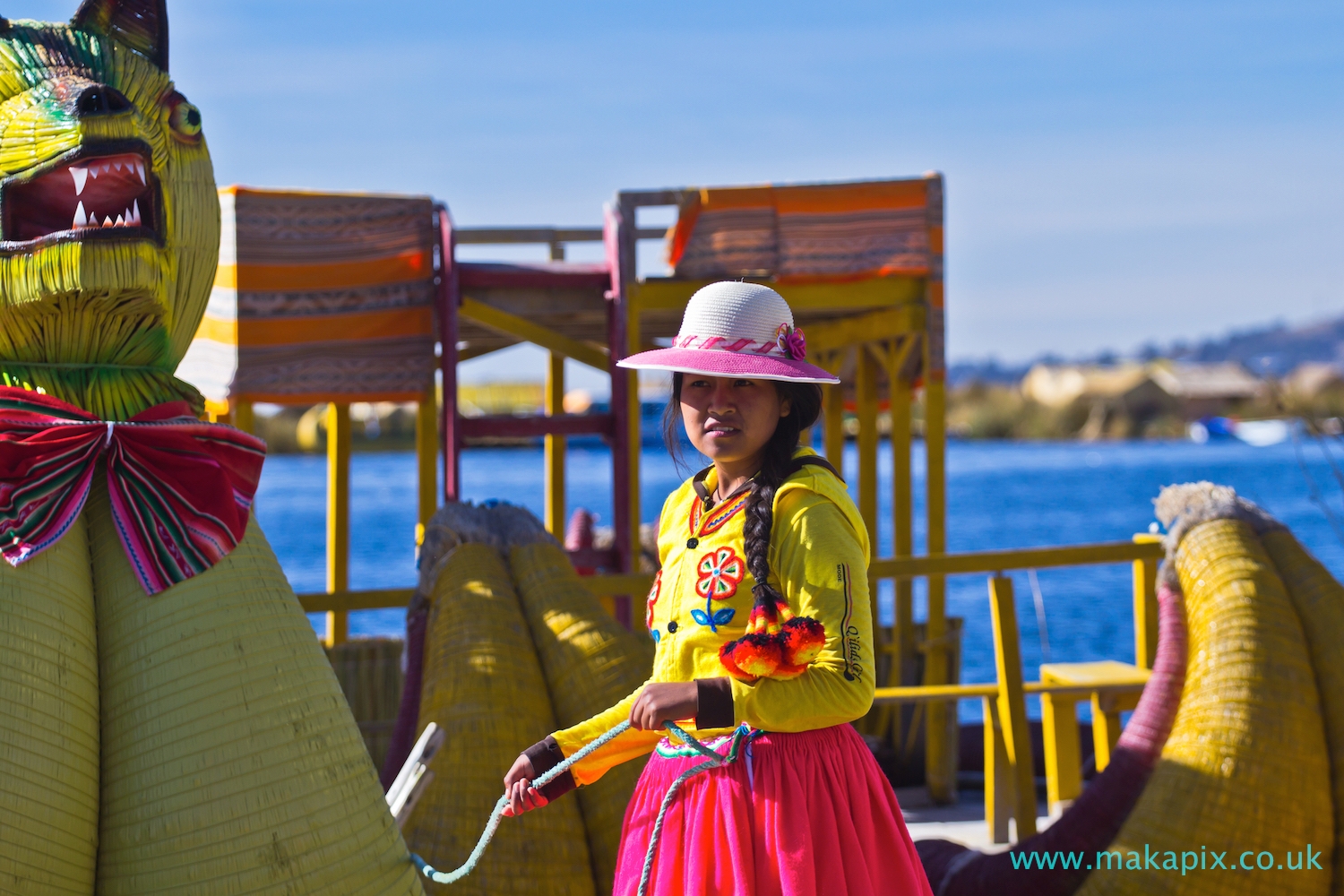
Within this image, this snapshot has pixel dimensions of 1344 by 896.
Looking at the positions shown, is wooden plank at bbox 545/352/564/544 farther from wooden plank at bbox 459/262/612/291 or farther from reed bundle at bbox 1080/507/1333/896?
reed bundle at bbox 1080/507/1333/896

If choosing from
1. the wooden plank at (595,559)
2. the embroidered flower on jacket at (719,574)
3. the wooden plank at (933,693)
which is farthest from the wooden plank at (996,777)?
the embroidered flower on jacket at (719,574)

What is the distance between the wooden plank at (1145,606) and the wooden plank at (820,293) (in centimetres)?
194

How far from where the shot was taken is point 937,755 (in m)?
6.16

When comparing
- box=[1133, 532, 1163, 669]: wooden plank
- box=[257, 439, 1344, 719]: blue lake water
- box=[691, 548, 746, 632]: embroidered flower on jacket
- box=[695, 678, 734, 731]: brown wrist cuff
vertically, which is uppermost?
box=[691, 548, 746, 632]: embroidered flower on jacket

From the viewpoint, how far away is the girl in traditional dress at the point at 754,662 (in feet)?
7.05

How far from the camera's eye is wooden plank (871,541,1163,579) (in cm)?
443

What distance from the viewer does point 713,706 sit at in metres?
2.14

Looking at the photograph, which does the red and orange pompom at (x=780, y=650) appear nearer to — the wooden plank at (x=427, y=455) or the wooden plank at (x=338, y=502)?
the wooden plank at (x=427, y=455)

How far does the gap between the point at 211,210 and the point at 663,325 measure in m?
5.15

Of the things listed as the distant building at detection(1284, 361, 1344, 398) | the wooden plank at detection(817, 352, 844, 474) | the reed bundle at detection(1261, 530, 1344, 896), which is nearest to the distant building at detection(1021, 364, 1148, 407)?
the distant building at detection(1284, 361, 1344, 398)

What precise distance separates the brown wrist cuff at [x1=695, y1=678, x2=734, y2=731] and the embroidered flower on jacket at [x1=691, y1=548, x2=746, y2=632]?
0.50 feet

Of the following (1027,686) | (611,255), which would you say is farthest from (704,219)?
(1027,686)

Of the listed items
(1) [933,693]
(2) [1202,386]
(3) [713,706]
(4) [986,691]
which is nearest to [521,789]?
(3) [713,706]

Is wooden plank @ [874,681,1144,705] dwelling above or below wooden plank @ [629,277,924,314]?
below
